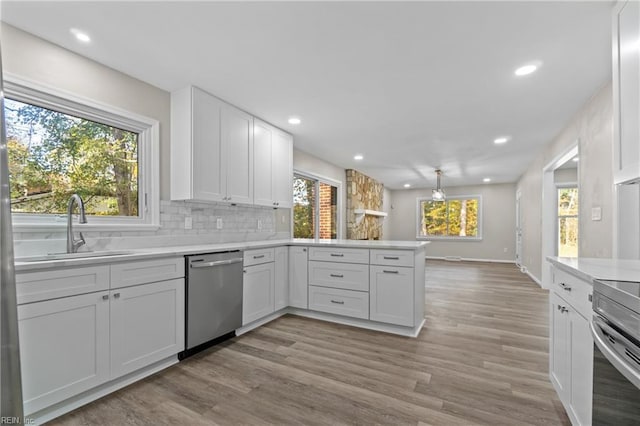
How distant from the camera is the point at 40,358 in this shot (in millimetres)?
1593

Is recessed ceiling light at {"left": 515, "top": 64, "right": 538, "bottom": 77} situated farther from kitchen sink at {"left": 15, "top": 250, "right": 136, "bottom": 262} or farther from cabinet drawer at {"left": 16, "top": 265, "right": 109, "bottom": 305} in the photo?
kitchen sink at {"left": 15, "top": 250, "right": 136, "bottom": 262}

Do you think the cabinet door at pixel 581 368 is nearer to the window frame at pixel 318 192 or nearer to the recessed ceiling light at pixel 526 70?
the recessed ceiling light at pixel 526 70

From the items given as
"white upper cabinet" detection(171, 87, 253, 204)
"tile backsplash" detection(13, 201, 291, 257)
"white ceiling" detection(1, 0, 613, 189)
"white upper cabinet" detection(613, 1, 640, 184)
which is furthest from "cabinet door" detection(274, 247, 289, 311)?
"white upper cabinet" detection(613, 1, 640, 184)

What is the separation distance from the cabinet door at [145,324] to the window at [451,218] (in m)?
8.58

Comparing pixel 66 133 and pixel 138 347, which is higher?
pixel 66 133

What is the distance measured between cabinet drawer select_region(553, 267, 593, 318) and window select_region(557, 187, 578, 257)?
20.2ft

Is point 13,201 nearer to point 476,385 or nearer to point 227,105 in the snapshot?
point 227,105

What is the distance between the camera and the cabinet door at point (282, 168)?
3877mm

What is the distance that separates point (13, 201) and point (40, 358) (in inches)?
41.5

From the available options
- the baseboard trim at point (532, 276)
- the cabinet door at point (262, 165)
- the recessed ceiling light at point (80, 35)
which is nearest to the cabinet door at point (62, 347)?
the recessed ceiling light at point (80, 35)

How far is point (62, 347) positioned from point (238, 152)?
2209 mm

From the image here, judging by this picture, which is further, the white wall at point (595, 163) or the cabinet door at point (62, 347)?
the white wall at point (595, 163)

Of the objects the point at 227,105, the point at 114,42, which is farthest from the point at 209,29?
the point at 227,105

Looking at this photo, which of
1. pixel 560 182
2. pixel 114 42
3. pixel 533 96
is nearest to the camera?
pixel 114 42
